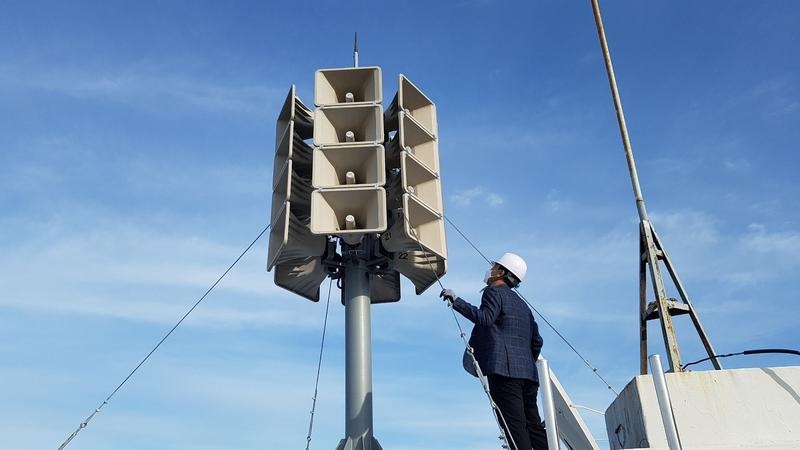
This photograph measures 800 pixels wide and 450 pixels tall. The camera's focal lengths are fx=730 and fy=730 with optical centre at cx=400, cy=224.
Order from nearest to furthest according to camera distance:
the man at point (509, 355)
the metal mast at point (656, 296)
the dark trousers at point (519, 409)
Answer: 1. the dark trousers at point (519, 409)
2. the man at point (509, 355)
3. the metal mast at point (656, 296)

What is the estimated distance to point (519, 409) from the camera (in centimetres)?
538

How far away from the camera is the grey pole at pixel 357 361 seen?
23.0ft

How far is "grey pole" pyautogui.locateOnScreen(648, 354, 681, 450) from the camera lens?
10.4 feet

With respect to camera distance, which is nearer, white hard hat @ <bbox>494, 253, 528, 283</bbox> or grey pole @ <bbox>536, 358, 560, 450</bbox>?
grey pole @ <bbox>536, 358, 560, 450</bbox>

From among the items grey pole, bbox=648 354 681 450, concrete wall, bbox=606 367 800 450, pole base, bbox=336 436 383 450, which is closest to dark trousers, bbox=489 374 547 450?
concrete wall, bbox=606 367 800 450

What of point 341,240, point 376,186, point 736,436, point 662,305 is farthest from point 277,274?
point 736,436

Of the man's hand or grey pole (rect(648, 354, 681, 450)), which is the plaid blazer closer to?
the man's hand

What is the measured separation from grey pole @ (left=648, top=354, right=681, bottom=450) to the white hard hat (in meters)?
2.82

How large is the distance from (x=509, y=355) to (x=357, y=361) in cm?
227

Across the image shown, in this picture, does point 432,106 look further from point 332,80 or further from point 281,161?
point 281,161

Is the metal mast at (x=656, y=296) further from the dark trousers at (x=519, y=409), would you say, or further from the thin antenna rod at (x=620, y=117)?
the dark trousers at (x=519, y=409)

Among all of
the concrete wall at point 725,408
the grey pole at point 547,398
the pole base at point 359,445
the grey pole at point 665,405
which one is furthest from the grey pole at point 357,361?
the grey pole at point 665,405

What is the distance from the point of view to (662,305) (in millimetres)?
7074

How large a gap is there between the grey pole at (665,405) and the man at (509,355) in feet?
6.89
